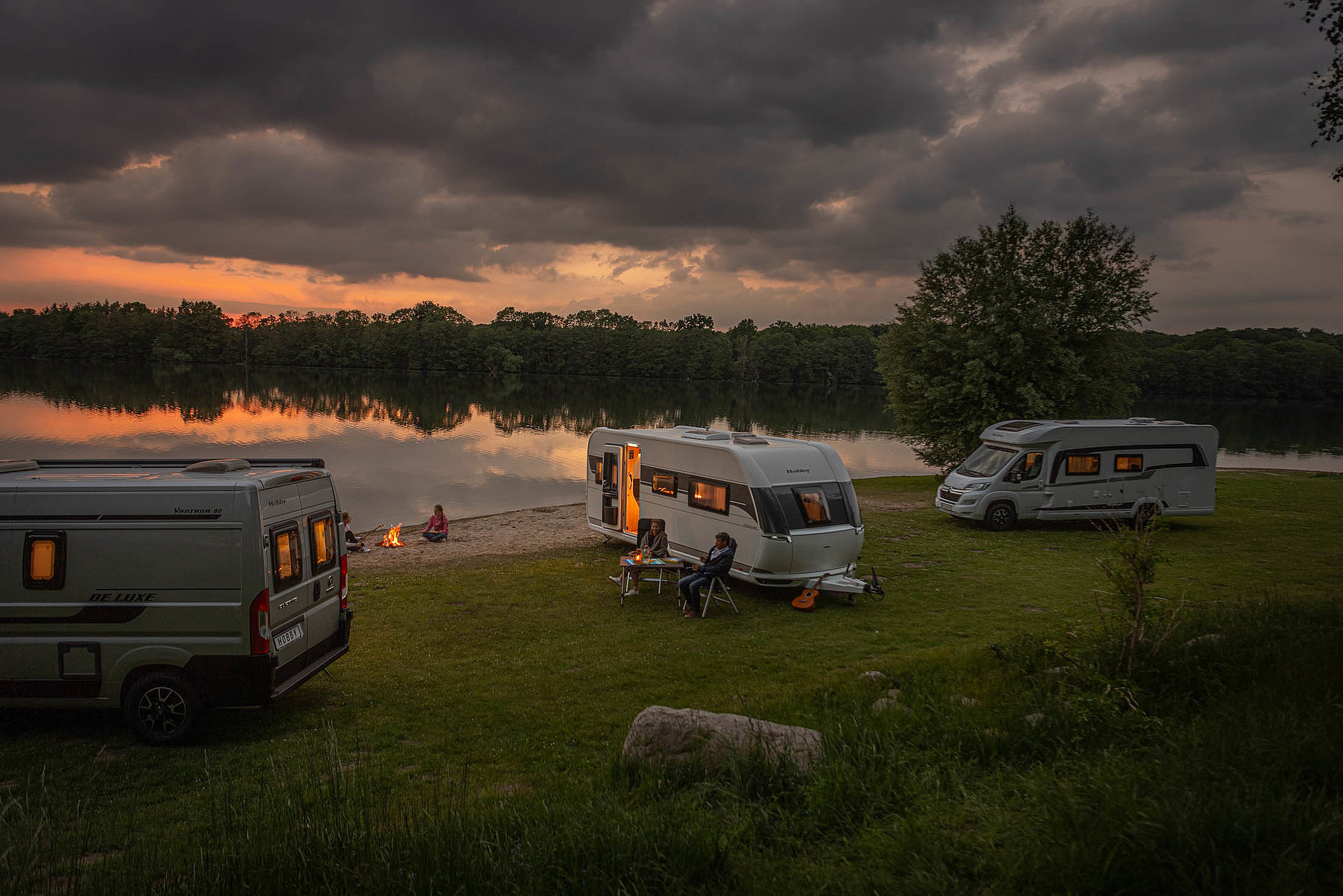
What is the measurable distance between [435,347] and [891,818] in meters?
133

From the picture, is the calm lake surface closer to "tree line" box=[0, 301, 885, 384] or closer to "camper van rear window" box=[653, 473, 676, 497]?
"camper van rear window" box=[653, 473, 676, 497]

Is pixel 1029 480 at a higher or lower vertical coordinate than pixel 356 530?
higher

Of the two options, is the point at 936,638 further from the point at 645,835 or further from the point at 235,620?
the point at 235,620

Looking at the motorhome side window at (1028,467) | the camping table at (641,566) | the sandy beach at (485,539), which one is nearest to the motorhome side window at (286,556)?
the camping table at (641,566)

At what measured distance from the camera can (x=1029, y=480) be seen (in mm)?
19641

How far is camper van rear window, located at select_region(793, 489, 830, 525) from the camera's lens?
43.3ft

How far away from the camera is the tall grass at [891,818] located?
371cm

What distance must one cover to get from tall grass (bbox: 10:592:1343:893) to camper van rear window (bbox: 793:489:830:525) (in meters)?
6.68

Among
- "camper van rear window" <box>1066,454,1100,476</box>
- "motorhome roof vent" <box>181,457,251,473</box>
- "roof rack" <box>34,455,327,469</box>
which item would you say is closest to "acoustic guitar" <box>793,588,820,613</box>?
"roof rack" <box>34,455,327,469</box>

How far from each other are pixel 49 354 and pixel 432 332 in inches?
2531

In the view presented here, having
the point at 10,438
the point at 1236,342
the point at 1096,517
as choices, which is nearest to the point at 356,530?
the point at 1096,517

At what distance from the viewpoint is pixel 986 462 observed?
20.4m

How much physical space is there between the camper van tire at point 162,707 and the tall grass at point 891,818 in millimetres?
849

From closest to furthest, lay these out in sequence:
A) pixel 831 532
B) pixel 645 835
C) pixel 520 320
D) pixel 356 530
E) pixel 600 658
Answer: pixel 645 835
pixel 600 658
pixel 831 532
pixel 356 530
pixel 520 320
